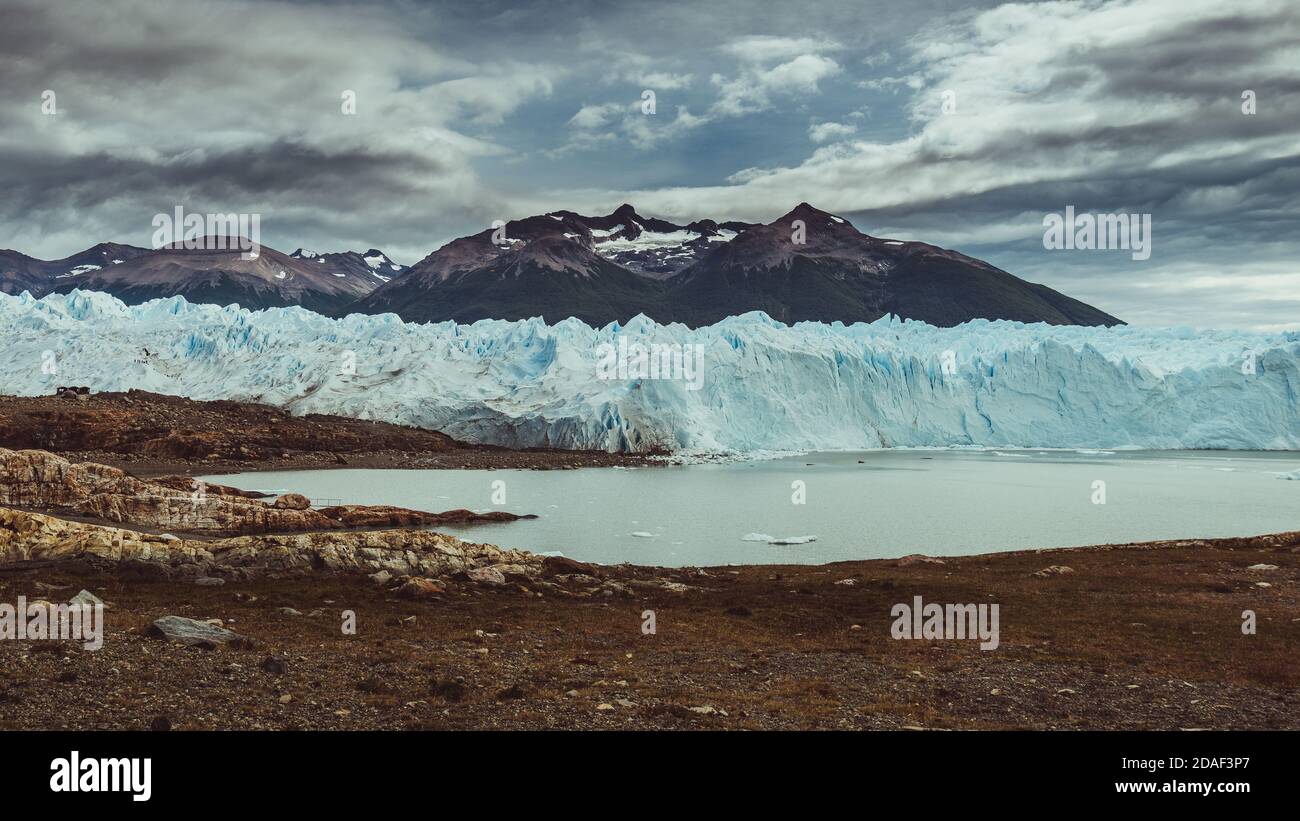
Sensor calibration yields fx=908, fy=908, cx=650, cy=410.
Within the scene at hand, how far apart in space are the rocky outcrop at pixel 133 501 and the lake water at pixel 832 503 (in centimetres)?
788

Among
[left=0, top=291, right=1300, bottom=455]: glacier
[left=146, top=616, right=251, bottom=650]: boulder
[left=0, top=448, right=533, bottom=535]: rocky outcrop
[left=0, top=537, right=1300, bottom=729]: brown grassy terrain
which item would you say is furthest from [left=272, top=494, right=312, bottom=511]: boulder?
[left=0, top=291, right=1300, bottom=455]: glacier

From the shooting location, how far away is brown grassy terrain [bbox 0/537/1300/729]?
11086mm

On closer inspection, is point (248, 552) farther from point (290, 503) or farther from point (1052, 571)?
point (1052, 571)

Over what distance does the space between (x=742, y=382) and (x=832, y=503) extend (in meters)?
39.7

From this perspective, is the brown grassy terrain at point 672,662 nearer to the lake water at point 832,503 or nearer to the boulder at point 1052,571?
the boulder at point 1052,571

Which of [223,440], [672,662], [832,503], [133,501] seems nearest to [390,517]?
[133,501]

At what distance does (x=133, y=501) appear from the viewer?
2931 cm

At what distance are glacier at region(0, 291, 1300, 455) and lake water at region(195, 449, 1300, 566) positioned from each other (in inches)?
448

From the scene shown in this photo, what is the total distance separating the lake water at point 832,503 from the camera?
36406 millimetres

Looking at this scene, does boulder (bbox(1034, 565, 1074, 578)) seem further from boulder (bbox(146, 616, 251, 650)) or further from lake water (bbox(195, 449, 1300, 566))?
boulder (bbox(146, 616, 251, 650))

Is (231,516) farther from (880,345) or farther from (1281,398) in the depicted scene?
(1281,398)

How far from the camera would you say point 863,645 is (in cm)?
1688
